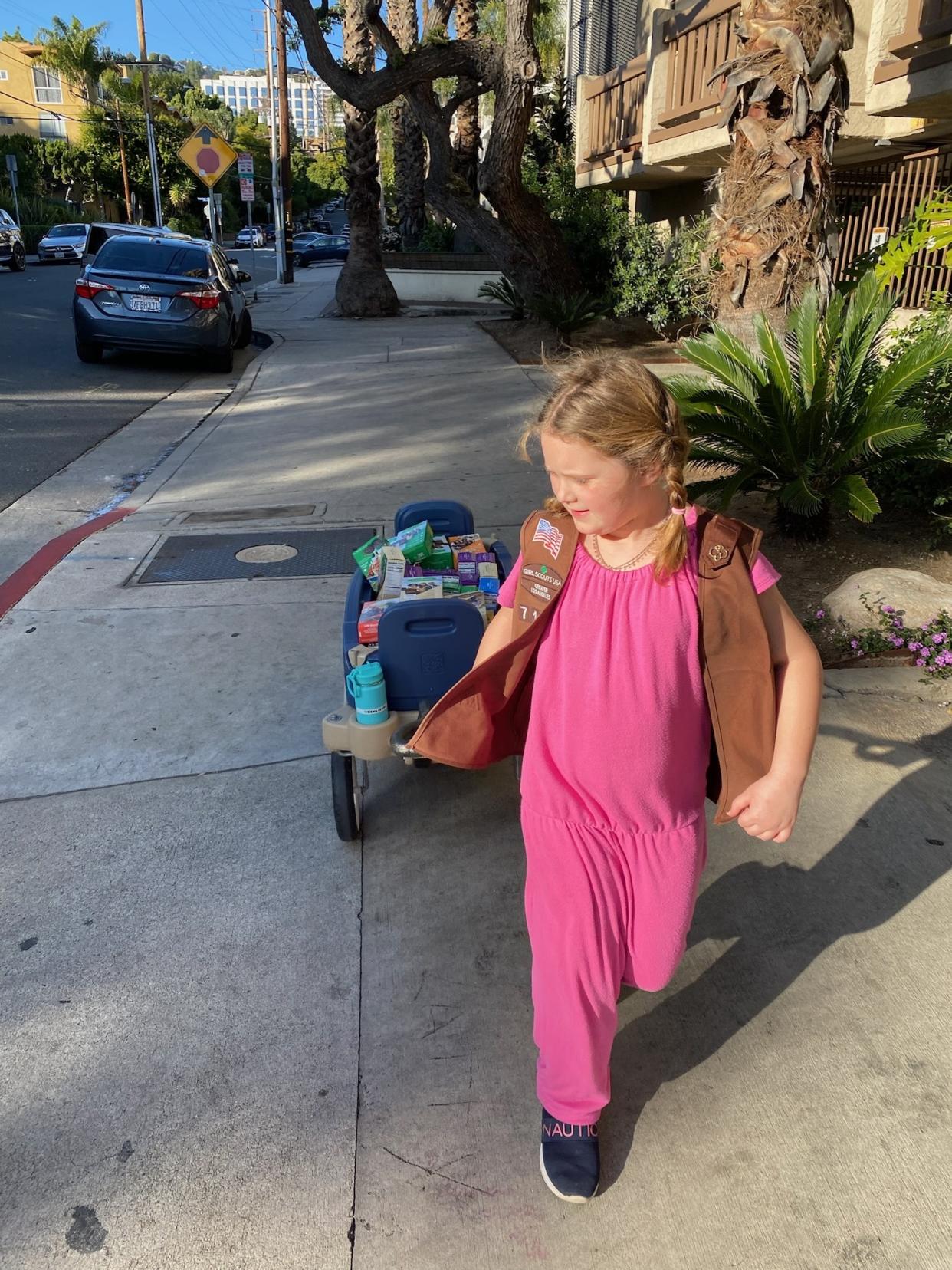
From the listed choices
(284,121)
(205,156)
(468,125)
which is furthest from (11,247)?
(468,125)

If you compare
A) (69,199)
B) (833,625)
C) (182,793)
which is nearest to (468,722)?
(182,793)

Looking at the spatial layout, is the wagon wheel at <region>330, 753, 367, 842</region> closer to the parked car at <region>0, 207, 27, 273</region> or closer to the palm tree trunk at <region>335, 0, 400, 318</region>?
the palm tree trunk at <region>335, 0, 400, 318</region>

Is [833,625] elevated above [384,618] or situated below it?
below

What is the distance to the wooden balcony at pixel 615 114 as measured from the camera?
47.9 ft

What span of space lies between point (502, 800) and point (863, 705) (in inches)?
60.0

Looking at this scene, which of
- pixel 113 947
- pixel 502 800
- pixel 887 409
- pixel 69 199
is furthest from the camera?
pixel 69 199

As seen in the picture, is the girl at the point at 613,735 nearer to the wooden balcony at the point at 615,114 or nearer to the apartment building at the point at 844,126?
the apartment building at the point at 844,126

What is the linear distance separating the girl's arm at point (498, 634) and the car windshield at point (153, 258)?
11.7 m

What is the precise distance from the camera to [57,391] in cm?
1156

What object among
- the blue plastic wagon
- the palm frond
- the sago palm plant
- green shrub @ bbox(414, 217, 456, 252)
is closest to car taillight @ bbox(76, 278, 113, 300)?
the sago palm plant

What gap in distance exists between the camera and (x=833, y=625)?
175 inches

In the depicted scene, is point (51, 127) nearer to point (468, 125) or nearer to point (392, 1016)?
point (468, 125)

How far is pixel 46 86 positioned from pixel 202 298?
67.1 metres

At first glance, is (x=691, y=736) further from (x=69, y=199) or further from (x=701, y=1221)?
(x=69, y=199)
